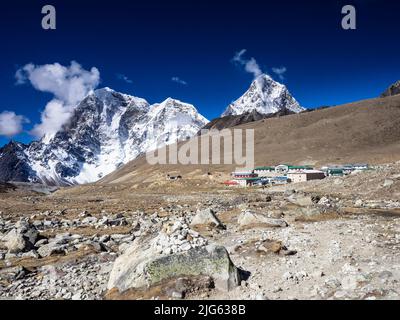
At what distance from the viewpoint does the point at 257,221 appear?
29.6 metres

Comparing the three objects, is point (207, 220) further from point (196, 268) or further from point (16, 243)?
point (196, 268)

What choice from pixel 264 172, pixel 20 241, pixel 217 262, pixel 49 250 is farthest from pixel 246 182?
pixel 217 262

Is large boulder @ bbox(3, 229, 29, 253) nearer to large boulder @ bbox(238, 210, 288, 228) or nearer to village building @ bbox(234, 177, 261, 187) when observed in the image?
large boulder @ bbox(238, 210, 288, 228)

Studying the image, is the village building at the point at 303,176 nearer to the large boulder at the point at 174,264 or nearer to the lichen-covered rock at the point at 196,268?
the large boulder at the point at 174,264

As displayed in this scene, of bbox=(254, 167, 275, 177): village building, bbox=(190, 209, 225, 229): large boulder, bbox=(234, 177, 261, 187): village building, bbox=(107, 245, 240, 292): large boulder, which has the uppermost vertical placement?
bbox=(254, 167, 275, 177): village building

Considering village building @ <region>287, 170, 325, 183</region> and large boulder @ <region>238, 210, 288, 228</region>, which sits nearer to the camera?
large boulder @ <region>238, 210, 288, 228</region>

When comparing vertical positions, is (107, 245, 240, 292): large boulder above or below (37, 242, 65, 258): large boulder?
above

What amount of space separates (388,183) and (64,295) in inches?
1828

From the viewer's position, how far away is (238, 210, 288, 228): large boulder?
28891 millimetres

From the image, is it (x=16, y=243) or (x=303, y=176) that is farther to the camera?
(x=303, y=176)

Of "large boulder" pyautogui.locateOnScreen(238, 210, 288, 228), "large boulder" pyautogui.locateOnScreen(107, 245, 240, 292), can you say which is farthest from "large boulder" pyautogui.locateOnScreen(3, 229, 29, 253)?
"large boulder" pyautogui.locateOnScreen(238, 210, 288, 228)

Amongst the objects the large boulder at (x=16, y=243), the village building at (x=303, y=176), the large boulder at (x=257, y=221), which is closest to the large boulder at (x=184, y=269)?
the large boulder at (x=16, y=243)
